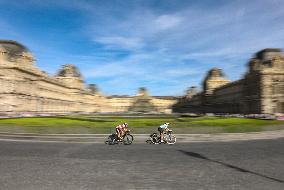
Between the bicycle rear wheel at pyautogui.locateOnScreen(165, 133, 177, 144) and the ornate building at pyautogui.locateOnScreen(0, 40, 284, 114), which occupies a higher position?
the ornate building at pyautogui.locateOnScreen(0, 40, 284, 114)

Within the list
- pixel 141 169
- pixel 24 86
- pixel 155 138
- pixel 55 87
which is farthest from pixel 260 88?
pixel 141 169

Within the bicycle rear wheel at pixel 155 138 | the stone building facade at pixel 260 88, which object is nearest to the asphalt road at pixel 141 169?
the bicycle rear wheel at pixel 155 138

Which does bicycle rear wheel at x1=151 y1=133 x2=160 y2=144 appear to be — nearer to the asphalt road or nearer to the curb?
the curb

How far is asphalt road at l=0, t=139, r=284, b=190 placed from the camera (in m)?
12.2

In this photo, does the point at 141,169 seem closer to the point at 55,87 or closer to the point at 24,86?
the point at 24,86

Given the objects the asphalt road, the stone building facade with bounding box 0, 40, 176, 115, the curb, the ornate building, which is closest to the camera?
the asphalt road

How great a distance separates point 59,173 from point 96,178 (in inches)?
63.8

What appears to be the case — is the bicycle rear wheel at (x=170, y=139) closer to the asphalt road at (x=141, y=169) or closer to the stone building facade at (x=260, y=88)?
the asphalt road at (x=141, y=169)

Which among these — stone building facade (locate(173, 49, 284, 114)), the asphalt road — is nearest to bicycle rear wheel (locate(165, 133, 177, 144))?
the asphalt road

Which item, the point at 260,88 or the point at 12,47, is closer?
the point at 260,88

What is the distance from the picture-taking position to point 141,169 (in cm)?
1509

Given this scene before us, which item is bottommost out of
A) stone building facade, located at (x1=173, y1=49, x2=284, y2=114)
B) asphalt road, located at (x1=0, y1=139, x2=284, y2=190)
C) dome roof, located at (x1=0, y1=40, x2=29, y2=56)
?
asphalt road, located at (x1=0, y1=139, x2=284, y2=190)

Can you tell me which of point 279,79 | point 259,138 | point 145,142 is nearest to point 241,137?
point 259,138

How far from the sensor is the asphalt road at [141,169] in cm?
1222
